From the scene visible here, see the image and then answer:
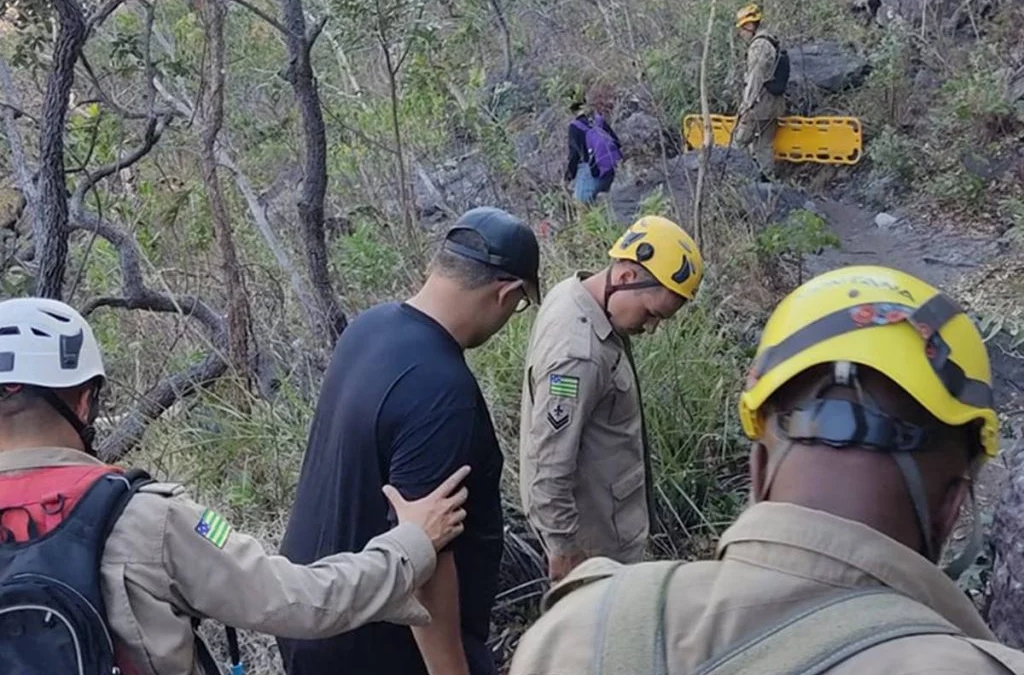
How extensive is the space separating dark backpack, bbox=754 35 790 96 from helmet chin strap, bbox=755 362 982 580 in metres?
10.9

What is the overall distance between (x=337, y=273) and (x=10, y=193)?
80.6 inches

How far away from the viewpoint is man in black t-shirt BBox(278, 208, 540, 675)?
2.67 meters

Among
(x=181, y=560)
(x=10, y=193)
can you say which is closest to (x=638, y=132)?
(x=10, y=193)

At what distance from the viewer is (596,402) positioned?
3.65m

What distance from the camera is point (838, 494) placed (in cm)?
120

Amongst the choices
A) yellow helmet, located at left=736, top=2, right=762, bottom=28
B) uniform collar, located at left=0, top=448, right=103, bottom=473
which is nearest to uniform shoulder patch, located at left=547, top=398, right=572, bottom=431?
uniform collar, located at left=0, top=448, right=103, bottom=473

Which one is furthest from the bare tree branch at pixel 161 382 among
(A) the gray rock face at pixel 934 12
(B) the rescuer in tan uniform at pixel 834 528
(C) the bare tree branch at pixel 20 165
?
(A) the gray rock face at pixel 934 12

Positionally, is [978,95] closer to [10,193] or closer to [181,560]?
[10,193]

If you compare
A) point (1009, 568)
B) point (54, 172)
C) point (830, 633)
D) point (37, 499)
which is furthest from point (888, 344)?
point (54, 172)

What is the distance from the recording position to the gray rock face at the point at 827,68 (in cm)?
1298

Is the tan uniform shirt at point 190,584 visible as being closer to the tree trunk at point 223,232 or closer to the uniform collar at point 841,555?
the uniform collar at point 841,555

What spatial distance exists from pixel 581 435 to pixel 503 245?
3.25 ft

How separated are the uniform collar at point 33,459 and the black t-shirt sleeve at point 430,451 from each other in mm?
800

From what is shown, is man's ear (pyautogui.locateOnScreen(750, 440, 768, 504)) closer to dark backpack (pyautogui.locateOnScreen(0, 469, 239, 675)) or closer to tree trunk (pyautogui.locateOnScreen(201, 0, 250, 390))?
dark backpack (pyautogui.locateOnScreen(0, 469, 239, 675))
